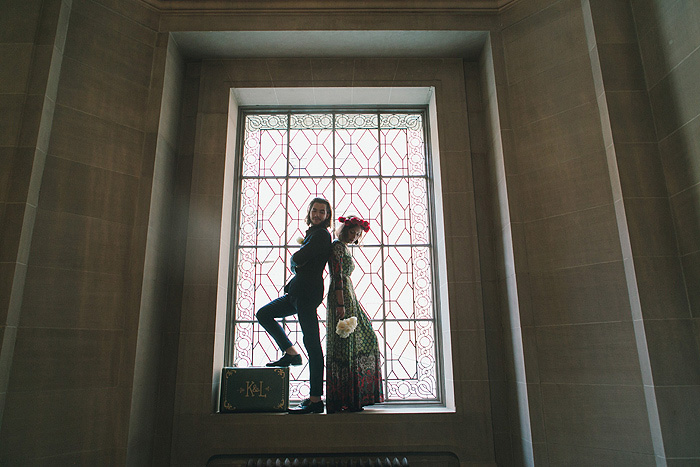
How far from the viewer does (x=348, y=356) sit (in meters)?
3.45

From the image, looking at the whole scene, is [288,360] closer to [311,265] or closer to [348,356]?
[348,356]

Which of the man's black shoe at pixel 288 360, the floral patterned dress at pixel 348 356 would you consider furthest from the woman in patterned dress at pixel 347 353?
the man's black shoe at pixel 288 360

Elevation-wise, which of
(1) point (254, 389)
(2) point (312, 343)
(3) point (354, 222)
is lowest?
(1) point (254, 389)

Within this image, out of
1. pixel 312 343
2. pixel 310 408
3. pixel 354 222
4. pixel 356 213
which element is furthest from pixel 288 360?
pixel 356 213

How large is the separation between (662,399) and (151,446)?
341 cm

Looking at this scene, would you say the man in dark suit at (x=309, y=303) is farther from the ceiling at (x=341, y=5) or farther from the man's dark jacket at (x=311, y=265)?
the ceiling at (x=341, y=5)

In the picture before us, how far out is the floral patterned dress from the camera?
344 centimetres

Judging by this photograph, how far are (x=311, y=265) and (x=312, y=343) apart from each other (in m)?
0.60

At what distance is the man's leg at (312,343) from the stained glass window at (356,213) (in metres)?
0.40

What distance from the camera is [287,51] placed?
4.13 metres

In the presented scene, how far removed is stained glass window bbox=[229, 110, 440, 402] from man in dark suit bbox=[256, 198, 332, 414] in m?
0.31

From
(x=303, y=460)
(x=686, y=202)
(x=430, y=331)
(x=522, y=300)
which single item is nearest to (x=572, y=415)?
(x=522, y=300)

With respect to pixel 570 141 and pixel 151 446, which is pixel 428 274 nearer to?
pixel 570 141

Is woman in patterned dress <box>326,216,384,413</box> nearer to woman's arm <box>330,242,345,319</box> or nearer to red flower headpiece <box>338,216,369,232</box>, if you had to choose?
woman's arm <box>330,242,345,319</box>
